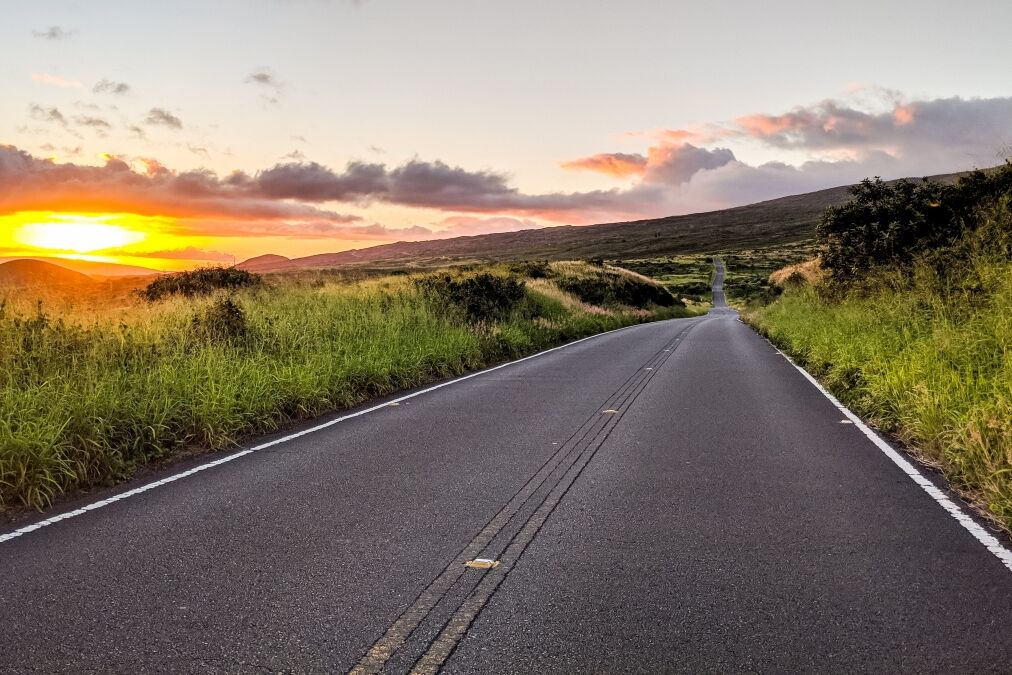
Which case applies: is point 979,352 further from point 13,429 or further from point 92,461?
point 13,429

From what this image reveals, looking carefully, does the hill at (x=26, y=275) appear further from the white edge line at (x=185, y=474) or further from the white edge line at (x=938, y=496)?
the white edge line at (x=938, y=496)

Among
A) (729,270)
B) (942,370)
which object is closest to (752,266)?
(729,270)

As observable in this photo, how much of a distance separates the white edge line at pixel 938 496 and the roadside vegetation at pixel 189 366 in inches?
266

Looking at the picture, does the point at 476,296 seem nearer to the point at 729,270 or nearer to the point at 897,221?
the point at 897,221

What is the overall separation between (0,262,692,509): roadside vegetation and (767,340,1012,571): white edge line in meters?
6.75

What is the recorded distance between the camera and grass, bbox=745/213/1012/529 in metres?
6.34

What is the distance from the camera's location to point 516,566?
449cm

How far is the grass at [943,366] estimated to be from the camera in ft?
20.8

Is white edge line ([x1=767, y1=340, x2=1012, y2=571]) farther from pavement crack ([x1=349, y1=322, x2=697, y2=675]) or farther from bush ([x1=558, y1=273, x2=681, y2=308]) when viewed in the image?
bush ([x1=558, y1=273, x2=681, y2=308])

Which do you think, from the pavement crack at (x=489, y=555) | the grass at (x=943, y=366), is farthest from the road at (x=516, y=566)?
the grass at (x=943, y=366)

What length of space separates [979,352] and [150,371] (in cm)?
1008

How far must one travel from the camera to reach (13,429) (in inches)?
270

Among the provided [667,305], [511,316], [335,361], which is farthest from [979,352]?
[667,305]

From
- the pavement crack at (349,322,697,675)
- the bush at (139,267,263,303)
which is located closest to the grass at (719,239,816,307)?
the bush at (139,267,263,303)
